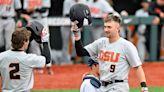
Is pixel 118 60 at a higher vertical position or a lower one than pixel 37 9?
lower

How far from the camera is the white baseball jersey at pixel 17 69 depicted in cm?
664

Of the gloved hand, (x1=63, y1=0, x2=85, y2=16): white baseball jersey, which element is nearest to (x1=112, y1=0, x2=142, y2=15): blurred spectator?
(x1=63, y1=0, x2=85, y2=16): white baseball jersey

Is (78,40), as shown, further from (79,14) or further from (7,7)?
(7,7)

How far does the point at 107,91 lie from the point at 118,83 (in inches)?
6.8

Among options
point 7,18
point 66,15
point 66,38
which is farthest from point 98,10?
point 7,18

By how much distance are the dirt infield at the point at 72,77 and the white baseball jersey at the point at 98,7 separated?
1331 millimetres

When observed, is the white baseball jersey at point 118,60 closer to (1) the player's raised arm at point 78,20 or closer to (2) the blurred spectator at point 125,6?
(1) the player's raised arm at point 78,20

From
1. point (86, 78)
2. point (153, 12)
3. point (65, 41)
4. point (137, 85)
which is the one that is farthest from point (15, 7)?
point (86, 78)

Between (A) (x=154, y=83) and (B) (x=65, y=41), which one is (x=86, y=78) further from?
(B) (x=65, y=41)

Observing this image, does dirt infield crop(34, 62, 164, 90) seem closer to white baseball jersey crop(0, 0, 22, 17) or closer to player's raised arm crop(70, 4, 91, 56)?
white baseball jersey crop(0, 0, 22, 17)

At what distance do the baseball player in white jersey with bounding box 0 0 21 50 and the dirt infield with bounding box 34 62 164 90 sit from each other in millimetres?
1055

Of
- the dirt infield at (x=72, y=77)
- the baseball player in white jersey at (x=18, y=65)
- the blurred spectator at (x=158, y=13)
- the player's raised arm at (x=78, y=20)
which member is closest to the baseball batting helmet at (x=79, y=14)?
the player's raised arm at (x=78, y=20)

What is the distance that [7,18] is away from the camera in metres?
12.7

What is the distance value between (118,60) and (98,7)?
7.49m
